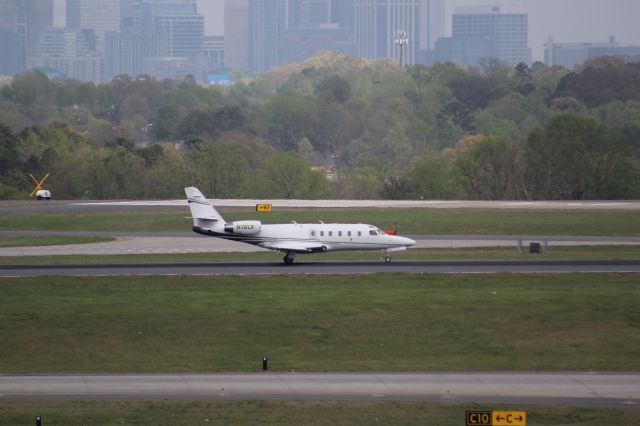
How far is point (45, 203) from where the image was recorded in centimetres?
12144

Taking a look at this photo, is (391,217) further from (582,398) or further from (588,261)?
(582,398)

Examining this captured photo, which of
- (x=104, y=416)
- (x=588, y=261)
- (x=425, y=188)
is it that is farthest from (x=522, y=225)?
(x=104, y=416)

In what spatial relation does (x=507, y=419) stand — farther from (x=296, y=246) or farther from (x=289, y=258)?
(x=289, y=258)

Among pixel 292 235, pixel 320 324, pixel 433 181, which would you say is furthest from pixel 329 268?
pixel 433 181

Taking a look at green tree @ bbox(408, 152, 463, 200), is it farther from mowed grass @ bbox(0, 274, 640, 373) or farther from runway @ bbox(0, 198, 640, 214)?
mowed grass @ bbox(0, 274, 640, 373)

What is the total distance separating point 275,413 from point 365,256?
1476 inches

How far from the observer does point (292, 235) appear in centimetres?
7125

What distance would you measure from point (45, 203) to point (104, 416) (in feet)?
279

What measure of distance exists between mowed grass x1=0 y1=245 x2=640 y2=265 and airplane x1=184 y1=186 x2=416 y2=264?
208 cm

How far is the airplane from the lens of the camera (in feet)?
233

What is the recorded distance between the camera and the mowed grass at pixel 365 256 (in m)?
74.2

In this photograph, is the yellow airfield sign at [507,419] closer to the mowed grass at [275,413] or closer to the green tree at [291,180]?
the mowed grass at [275,413]

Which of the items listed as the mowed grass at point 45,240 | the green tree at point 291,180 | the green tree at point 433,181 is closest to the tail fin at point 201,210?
the mowed grass at point 45,240

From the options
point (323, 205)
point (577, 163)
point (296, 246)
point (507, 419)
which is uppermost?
point (577, 163)
